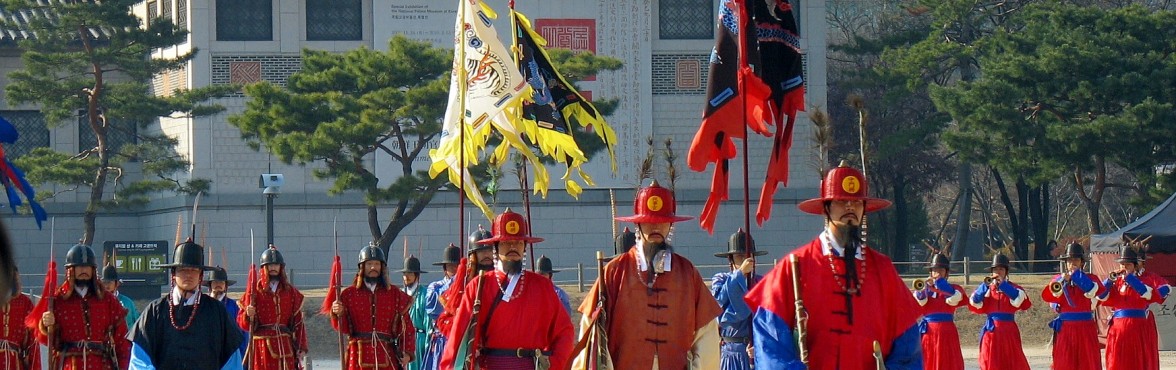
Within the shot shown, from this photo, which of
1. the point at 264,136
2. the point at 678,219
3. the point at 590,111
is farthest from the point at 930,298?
the point at 264,136

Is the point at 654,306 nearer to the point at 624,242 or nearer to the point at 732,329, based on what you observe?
the point at 732,329

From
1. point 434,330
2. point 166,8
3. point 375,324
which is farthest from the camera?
point 166,8

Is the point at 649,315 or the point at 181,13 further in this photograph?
the point at 181,13

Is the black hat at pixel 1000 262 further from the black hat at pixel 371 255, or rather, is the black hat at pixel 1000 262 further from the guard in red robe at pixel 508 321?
the guard in red robe at pixel 508 321

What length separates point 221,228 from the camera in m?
36.7

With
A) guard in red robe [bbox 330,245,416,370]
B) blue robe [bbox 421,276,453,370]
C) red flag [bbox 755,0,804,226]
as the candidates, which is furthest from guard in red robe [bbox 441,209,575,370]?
blue robe [bbox 421,276,453,370]

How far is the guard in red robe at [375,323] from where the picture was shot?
13508 mm

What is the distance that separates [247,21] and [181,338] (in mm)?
27094

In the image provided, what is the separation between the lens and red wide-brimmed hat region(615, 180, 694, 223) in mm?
8656

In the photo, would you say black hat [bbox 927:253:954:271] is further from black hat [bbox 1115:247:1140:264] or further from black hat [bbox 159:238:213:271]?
black hat [bbox 159:238:213:271]

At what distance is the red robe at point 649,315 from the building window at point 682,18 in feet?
94.2

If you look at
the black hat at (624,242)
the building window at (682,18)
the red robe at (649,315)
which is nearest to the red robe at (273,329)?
the black hat at (624,242)

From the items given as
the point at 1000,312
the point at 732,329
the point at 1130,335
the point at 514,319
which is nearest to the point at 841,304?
the point at 514,319

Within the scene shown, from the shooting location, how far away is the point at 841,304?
274 inches
